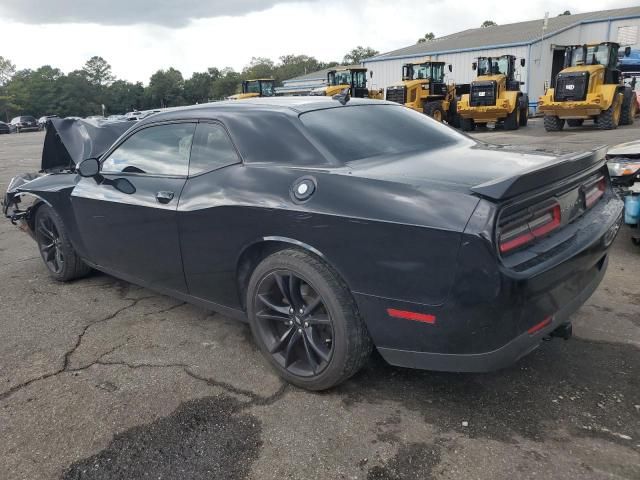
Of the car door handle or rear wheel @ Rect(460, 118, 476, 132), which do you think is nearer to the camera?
the car door handle

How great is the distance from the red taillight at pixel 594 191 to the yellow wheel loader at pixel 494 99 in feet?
54.2

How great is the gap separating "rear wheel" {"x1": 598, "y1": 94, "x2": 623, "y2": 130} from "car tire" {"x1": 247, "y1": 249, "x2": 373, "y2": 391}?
55.9 feet

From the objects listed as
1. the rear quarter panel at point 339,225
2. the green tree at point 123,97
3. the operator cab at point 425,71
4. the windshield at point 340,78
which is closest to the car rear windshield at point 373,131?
the rear quarter panel at point 339,225

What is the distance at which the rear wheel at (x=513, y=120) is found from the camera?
1909cm

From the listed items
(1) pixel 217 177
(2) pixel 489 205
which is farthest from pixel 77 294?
(2) pixel 489 205

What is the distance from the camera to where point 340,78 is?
25.3 metres

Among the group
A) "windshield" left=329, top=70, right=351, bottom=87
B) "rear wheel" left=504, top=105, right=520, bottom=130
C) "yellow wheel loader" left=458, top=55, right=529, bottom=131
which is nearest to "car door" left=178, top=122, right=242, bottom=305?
"yellow wheel loader" left=458, top=55, right=529, bottom=131

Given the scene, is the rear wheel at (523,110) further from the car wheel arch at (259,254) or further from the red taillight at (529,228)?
the car wheel arch at (259,254)

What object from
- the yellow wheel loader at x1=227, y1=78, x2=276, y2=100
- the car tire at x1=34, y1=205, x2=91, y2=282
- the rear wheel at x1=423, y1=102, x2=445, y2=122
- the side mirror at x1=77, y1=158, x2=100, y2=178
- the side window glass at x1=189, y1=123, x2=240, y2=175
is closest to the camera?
the side window glass at x1=189, y1=123, x2=240, y2=175

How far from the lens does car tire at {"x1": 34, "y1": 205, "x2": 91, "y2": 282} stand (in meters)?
4.59

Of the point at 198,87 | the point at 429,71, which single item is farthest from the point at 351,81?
the point at 198,87

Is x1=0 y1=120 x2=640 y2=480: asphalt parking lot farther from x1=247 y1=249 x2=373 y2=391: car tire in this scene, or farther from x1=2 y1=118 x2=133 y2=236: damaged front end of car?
x1=2 y1=118 x2=133 y2=236: damaged front end of car

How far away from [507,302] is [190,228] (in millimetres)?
1910

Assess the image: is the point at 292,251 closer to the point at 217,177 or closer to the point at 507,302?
the point at 217,177
